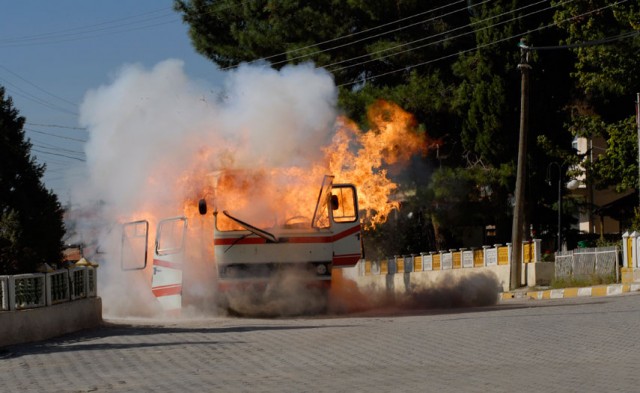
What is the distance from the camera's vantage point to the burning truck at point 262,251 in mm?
19797

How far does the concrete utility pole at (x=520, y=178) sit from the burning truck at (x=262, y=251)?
10902mm

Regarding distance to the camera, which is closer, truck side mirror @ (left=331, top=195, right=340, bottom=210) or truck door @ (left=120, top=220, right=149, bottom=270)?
truck side mirror @ (left=331, top=195, right=340, bottom=210)

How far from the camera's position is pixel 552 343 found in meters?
13.3

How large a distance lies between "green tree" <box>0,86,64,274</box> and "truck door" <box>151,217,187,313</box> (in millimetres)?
2177

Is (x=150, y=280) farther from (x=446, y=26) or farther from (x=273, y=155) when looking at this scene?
(x=446, y=26)

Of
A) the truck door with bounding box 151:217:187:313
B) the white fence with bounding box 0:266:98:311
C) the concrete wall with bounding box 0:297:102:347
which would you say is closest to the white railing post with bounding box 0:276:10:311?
the white fence with bounding box 0:266:98:311

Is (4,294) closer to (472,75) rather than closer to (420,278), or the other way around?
(420,278)

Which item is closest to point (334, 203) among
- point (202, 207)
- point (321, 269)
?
point (321, 269)

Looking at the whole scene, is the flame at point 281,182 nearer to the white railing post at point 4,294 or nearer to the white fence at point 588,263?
the white railing post at point 4,294

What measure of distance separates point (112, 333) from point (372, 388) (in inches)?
299

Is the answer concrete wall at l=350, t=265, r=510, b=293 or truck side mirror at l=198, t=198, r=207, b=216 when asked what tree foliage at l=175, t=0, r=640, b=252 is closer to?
concrete wall at l=350, t=265, r=510, b=293

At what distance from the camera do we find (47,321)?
16250mm

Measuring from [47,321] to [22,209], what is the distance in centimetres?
363

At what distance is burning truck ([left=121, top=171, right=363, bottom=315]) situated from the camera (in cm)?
1980
